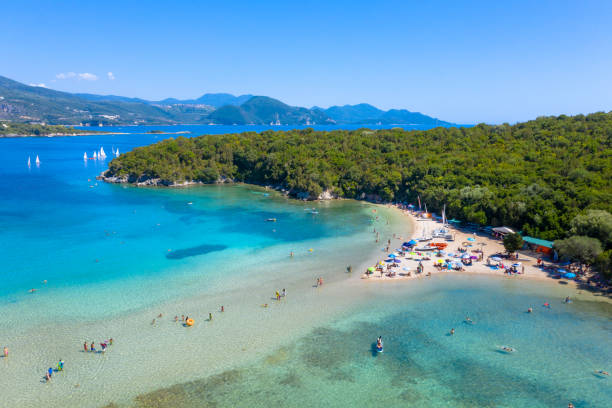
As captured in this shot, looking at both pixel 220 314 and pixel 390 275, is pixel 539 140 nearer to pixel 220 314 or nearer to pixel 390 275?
pixel 390 275

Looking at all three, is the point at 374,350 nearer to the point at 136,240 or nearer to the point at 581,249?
the point at 581,249

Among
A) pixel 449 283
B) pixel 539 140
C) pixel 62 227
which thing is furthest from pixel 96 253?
pixel 539 140

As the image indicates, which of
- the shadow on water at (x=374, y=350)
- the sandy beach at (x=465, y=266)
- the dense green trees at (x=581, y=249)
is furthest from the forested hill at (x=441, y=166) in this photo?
the shadow on water at (x=374, y=350)

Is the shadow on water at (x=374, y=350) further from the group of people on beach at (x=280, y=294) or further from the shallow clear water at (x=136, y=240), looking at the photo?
the shallow clear water at (x=136, y=240)

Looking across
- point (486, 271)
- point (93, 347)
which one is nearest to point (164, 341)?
point (93, 347)

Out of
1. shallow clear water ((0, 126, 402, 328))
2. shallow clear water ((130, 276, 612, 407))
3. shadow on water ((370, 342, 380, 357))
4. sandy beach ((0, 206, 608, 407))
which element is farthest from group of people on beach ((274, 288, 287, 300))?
shadow on water ((370, 342, 380, 357))

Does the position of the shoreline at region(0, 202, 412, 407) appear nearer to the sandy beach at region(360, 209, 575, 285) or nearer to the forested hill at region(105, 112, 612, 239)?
the sandy beach at region(360, 209, 575, 285)
